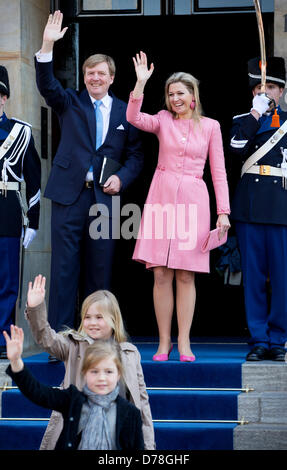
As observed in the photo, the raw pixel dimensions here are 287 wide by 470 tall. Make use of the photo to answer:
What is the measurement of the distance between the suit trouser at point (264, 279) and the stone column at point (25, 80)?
168 cm

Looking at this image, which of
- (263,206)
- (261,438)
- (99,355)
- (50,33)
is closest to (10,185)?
(50,33)

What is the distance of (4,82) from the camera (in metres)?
6.57

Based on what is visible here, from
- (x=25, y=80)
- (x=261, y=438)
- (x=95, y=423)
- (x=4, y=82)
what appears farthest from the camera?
(x=25, y=80)

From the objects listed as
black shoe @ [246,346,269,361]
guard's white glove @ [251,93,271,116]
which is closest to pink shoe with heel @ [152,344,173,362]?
black shoe @ [246,346,269,361]

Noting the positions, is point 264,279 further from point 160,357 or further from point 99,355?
point 99,355

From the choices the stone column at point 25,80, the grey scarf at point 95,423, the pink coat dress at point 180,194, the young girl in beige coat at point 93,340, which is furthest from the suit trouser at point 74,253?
the grey scarf at point 95,423

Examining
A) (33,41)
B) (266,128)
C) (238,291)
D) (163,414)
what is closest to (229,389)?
(163,414)

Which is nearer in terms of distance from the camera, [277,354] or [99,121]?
[277,354]

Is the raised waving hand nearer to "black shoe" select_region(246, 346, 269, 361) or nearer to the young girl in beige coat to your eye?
the young girl in beige coat

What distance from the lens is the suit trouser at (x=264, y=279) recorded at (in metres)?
6.14

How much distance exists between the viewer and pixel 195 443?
5355 mm

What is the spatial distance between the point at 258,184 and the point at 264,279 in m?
0.60

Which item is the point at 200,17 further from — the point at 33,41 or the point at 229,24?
the point at 33,41

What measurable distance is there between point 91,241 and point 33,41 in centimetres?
184
